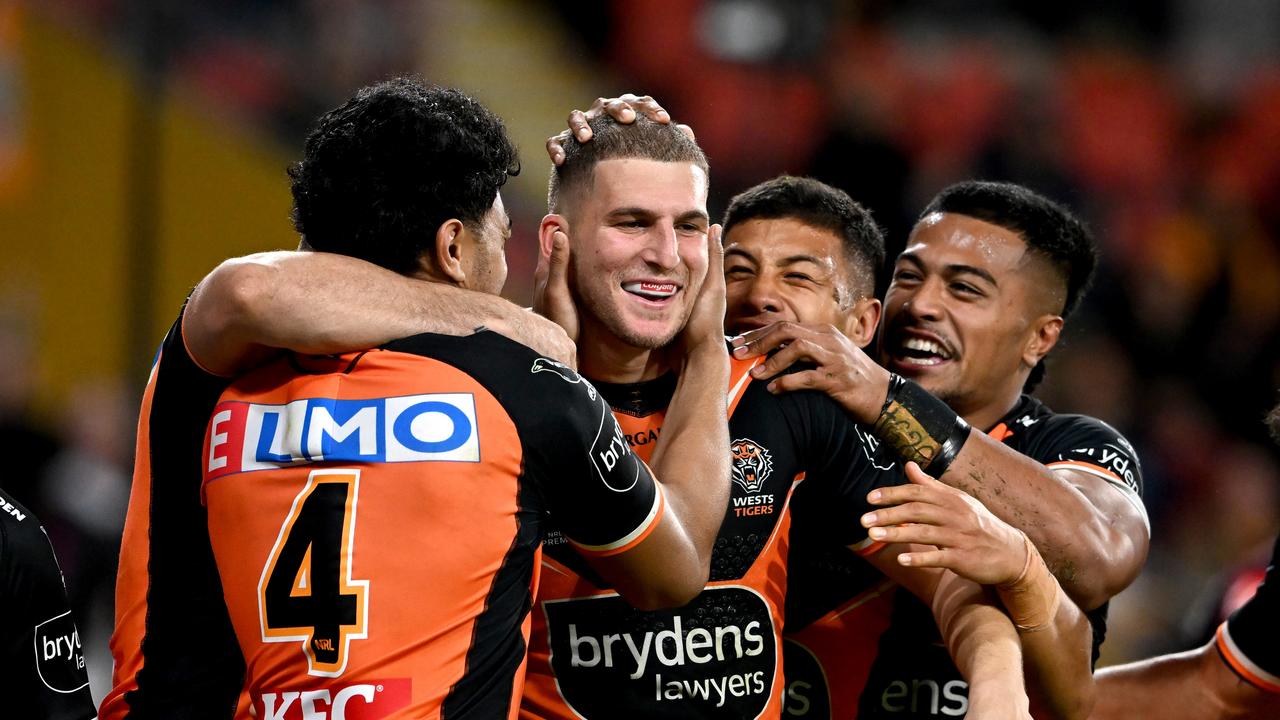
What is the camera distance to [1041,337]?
15.2 ft

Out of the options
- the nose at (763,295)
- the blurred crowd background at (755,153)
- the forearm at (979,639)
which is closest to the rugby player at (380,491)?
the forearm at (979,639)

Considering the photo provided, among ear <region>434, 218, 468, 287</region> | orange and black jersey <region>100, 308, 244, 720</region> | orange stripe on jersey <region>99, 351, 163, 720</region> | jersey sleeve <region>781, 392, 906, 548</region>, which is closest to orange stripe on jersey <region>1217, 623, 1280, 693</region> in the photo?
jersey sleeve <region>781, 392, 906, 548</region>

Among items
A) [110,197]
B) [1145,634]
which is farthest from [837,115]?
[110,197]

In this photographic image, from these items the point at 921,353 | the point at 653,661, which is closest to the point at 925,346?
the point at 921,353

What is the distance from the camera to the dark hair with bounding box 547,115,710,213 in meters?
3.61

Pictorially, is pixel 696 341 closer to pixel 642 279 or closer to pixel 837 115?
pixel 642 279

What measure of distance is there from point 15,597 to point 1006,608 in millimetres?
2223

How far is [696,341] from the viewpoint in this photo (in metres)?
3.50

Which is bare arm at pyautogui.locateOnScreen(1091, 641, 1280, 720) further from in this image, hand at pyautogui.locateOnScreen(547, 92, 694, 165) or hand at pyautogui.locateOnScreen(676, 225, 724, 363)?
hand at pyautogui.locateOnScreen(547, 92, 694, 165)

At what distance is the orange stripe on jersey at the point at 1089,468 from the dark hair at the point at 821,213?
75cm

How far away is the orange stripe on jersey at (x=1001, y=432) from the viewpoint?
14.3ft

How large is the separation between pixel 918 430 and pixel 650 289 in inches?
29.6

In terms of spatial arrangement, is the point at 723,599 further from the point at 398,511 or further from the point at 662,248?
the point at 398,511

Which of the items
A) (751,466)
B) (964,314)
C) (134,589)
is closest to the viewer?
(134,589)
